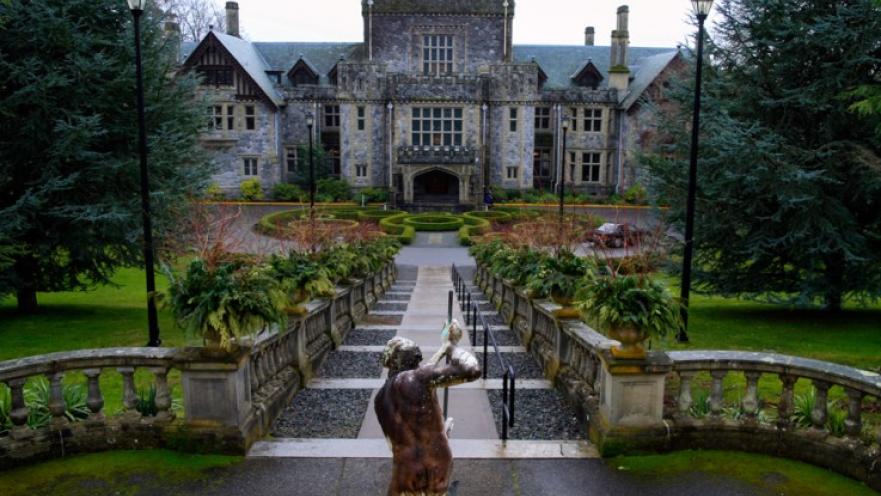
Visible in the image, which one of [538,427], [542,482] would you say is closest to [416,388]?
[542,482]

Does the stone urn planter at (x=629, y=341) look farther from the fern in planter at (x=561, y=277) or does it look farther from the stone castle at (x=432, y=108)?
the stone castle at (x=432, y=108)

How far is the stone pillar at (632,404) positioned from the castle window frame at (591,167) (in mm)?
44587

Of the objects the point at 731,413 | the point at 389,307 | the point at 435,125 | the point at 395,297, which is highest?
the point at 435,125

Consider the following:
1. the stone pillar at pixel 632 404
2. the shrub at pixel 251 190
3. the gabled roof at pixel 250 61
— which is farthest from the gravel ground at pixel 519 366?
the gabled roof at pixel 250 61

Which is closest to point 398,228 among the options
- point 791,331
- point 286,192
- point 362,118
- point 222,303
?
point 362,118

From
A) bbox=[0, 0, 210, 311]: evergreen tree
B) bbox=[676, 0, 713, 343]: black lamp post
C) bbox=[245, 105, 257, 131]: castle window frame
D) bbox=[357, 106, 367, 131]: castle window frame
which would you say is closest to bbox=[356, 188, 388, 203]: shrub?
bbox=[357, 106, 367, 131]: castle window frame

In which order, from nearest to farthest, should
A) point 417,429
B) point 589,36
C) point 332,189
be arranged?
point 417,429
point 332,189
point 589,36

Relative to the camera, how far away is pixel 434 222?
37.1 m

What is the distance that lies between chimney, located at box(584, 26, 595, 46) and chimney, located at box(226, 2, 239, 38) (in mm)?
30299

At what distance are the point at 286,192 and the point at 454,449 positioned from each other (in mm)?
41878

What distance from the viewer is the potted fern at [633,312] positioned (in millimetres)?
5723

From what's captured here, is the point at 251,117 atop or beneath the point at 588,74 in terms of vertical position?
beneath

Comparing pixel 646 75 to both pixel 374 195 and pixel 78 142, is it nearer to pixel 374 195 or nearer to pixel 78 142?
pixel 374 195

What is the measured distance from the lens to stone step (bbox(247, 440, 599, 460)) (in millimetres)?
6008
